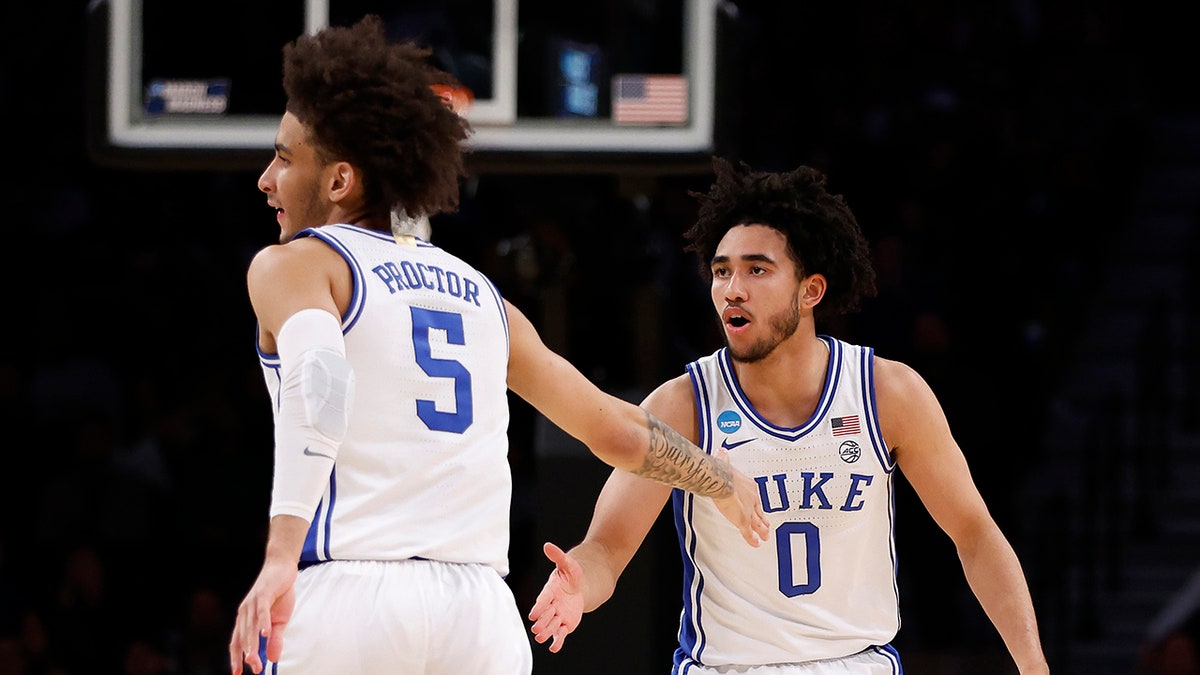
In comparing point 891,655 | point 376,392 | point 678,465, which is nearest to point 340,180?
point 376,392

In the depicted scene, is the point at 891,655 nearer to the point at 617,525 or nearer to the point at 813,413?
the point at 813,413

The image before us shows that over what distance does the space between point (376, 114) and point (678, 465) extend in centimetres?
104

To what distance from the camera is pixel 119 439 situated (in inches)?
378

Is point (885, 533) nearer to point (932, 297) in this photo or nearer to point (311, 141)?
point (311, 141)

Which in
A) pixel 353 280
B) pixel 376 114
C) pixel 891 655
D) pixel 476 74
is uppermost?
pixel 476 74

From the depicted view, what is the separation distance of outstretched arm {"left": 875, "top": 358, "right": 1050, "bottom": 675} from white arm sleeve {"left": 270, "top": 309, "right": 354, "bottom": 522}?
196 cm

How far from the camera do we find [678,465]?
3697mm

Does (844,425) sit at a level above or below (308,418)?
below

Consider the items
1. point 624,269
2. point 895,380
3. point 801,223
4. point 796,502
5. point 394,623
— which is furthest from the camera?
point 624,269

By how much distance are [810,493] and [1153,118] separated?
9.33 m

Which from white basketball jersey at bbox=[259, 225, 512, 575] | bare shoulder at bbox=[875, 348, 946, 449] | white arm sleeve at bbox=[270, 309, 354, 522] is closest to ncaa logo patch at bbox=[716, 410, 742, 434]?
bare shoulder at bbox=[875, 348, 946, 449]

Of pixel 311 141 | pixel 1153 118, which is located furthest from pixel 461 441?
pixel 1153 118

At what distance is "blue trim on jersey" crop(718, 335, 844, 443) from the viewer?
14.4ft

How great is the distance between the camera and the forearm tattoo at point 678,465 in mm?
3666
